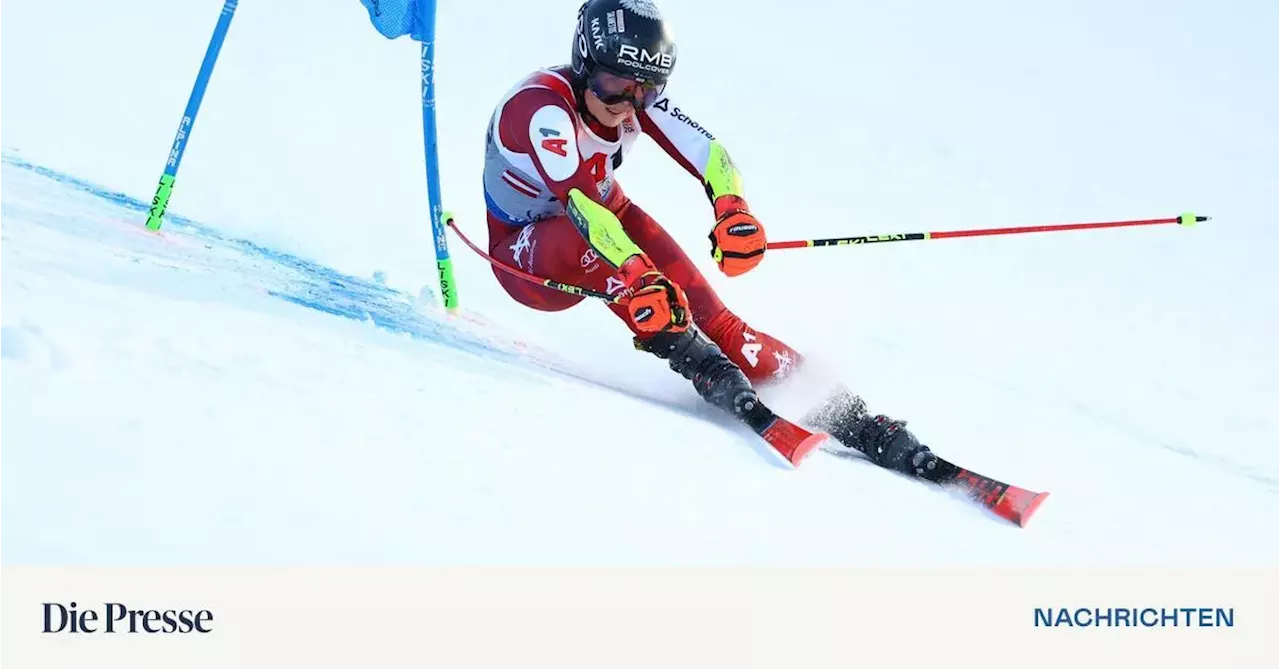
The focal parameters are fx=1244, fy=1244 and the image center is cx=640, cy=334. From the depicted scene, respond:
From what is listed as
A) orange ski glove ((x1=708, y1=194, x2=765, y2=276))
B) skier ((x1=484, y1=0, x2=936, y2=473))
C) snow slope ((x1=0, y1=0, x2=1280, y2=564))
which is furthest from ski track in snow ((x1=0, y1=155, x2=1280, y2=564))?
orange ski glove ((x1=708, y1=194, x2=765, y2=276))

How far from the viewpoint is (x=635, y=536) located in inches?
115

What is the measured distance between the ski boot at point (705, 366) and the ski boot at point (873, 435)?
29 centimetres

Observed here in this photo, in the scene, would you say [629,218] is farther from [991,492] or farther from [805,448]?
[991,492]

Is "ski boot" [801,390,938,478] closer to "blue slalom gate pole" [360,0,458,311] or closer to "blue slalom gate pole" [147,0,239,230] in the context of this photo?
"blue slalom gate pole" [360,0,458,311]

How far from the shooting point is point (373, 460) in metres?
2.89

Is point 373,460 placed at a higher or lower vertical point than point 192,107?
lower

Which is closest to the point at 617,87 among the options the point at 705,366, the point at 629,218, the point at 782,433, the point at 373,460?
the point at 629,218

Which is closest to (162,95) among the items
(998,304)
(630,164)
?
(630,164)

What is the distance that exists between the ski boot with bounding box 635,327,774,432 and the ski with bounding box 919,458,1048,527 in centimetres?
60

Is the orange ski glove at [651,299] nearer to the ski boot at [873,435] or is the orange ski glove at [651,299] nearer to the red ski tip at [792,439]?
the red ski tip at [792,439]

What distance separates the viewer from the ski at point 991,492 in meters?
3.56

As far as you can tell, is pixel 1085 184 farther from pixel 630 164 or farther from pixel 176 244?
pixel 176 244

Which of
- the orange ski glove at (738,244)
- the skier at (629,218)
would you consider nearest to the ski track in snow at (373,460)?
the skier at (629,218)

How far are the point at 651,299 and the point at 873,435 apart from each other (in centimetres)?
84
